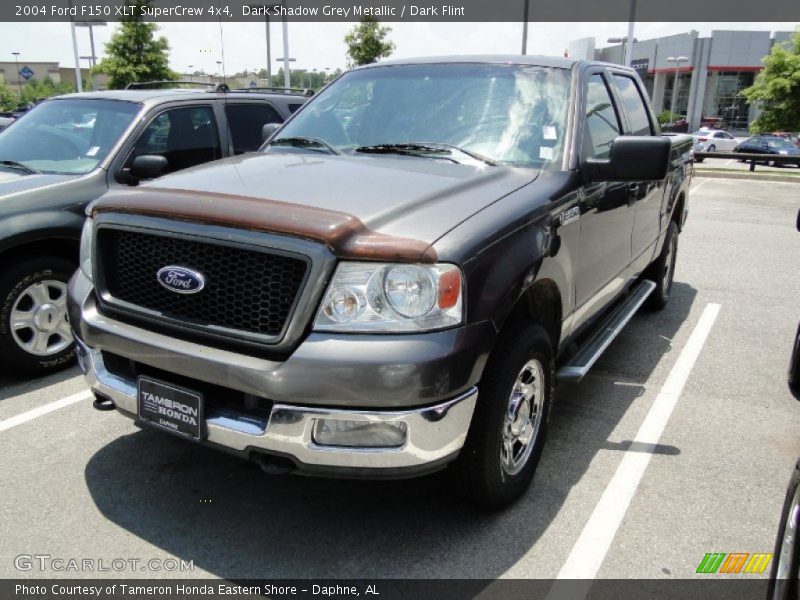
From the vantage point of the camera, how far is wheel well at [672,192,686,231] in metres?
6.24

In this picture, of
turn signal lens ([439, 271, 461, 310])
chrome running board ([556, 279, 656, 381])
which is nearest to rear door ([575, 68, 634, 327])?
chrome running board ([556, 279, 656, 381])

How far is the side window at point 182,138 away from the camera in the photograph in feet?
17.2

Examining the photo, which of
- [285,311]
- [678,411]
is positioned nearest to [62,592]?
[285,311]

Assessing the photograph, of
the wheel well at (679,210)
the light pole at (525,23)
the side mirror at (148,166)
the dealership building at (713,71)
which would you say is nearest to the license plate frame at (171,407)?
the side mirror at (148,166)

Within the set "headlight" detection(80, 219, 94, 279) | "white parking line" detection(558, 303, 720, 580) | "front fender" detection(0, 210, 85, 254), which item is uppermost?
"headlight" detection(80, 219, 94, 279)

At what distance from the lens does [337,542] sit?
9.43 feet

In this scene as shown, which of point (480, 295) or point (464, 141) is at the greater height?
point (464, 141)

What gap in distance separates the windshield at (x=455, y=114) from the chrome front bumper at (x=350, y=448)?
1485 millimetres

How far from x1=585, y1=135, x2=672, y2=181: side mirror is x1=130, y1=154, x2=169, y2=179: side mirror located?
10.2ft

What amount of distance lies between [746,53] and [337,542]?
210ft

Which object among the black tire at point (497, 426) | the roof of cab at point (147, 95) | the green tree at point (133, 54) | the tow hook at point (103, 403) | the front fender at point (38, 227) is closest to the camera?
the black tire at point (497, 426)

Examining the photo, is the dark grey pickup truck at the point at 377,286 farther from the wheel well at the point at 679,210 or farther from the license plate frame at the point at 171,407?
the wheel well at the point at 679,210

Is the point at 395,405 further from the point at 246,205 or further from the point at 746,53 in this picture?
the point at 746,53
